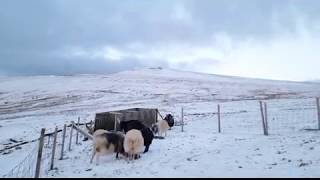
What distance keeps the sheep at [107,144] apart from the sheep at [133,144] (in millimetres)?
441

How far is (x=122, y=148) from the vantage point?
17.0m

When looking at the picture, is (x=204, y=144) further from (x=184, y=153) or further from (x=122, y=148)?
(x=122, y=148)

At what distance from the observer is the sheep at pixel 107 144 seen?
16562 mm

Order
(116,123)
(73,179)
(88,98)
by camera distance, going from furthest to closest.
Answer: (88,98)
(116,123)
(73,179)

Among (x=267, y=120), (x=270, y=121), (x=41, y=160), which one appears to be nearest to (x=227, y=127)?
(x=267, y=120)

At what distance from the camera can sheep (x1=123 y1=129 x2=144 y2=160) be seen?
16.4m

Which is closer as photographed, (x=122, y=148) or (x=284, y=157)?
(x=284, y=157)

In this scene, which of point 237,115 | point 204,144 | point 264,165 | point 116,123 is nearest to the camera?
point 264,165

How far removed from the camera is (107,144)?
54.9ft

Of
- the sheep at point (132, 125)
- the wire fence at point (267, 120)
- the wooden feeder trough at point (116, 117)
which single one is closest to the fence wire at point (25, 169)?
the wooden feeder trough at point (116, 117)

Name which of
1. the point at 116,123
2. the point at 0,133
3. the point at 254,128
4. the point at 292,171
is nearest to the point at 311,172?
the point at 292,171

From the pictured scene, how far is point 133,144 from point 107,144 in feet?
3.73

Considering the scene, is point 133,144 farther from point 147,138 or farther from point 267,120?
point 267,120

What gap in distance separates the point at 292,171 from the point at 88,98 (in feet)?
159
